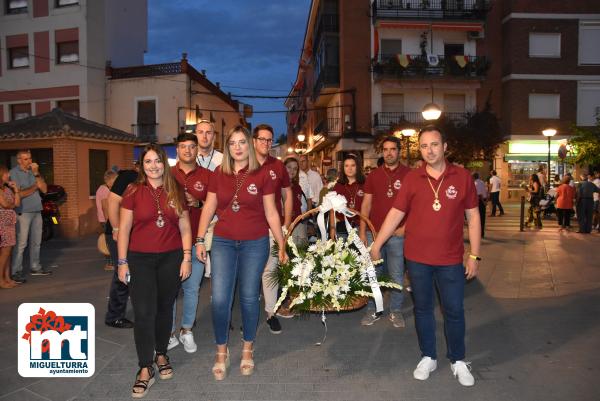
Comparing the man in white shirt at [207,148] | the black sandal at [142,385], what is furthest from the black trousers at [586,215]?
the black sandal at [142,385]

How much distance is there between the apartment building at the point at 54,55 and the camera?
25.6m

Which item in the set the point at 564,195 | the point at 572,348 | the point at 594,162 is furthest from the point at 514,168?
the point at 572,348

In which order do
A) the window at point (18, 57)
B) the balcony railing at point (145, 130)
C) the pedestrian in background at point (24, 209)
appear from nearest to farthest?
the pedestrian in background at point (24, 209) < the window at point (18, 57) < the balcony railing at point (145, 130)

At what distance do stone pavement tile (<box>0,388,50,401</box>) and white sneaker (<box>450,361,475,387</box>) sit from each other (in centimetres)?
327

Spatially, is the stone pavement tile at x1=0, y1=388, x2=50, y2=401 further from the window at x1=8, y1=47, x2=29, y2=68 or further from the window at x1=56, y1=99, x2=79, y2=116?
the window at x1=8, y1=47, x2=29, y2=68

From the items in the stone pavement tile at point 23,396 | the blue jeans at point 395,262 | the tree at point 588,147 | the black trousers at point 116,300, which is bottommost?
the stone pavement tile at point 23,396

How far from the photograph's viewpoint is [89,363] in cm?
432

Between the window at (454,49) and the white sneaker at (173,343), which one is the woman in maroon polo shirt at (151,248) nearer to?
the white sneaker at (173,343)

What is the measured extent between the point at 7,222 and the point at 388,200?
570 cm

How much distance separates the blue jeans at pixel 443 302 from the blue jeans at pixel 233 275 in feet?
4.28

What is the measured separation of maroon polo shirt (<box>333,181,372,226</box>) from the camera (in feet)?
20.5

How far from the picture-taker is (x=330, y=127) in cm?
3169

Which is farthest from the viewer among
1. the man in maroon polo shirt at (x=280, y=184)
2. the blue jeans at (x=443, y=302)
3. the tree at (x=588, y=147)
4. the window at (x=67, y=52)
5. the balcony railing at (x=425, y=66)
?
the balcony railing at (x=425, y=66)

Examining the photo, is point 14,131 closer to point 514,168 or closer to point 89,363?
point 89,363
